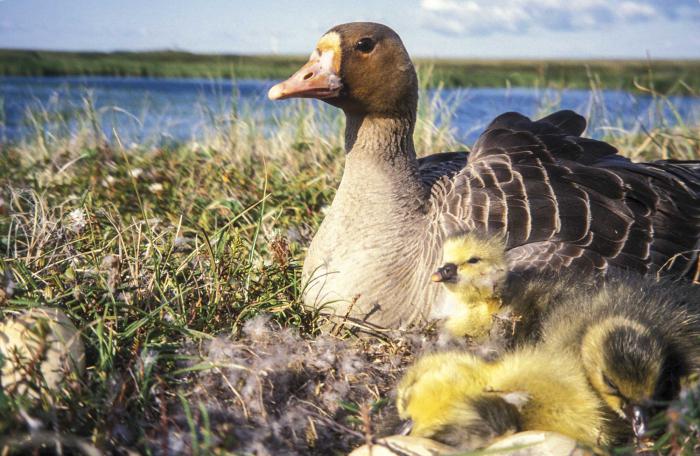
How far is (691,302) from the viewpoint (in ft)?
10.5

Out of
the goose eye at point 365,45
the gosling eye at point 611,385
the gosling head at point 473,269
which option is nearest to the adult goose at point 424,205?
the goose eye at point 365,45

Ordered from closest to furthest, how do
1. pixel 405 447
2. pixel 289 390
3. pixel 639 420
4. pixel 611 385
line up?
pixel 405 447 → pixel 639 420 → pixel 611 385 → pixel 289 390

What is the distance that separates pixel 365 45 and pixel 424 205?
0.91 metres

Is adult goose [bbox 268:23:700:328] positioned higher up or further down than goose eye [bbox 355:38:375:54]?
further down

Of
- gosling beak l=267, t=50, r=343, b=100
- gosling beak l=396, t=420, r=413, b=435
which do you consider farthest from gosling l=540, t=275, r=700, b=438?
gosling beak l=267, t=50, r=343, b=100

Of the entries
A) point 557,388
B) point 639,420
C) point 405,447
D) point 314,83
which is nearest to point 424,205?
point 314,83

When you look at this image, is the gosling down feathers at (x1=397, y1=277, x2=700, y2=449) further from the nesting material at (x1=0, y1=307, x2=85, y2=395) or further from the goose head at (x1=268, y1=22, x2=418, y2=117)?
the goose head at (x1=268, y1=22, x2=418, y2=117)

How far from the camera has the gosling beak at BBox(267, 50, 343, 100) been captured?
3668mm

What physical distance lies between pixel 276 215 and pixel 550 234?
2022 mm

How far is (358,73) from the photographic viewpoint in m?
3.77

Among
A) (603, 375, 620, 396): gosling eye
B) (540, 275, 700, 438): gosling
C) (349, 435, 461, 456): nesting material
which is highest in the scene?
(540, 275, 700, 438): gosling

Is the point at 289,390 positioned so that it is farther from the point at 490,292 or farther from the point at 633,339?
the point at 633,339

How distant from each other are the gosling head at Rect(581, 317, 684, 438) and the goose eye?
1954mm

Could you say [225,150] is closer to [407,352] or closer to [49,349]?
[407,352]
